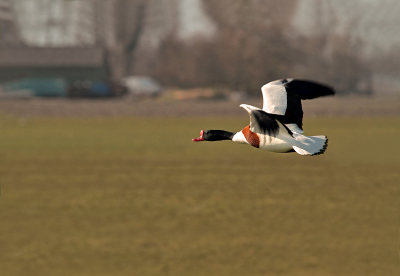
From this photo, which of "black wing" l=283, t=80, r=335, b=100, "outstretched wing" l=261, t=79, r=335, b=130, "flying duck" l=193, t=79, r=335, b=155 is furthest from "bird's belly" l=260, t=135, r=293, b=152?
"black wing" l=283, t=80, r=335, b=100

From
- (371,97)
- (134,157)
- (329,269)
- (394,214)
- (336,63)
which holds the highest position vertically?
(336,63)

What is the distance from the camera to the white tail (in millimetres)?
2893

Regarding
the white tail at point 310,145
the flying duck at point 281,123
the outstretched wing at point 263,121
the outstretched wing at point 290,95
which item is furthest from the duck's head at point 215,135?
the white tail at point 310,145

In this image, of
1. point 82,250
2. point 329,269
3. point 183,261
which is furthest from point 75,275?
point 329,269

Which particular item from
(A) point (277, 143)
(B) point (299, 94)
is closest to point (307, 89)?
(B) point (299, 94)

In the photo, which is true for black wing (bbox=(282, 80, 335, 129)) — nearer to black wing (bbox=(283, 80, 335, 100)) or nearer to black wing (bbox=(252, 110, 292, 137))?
black wing (bbox=(283, 80, 335, 100))

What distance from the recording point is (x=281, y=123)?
9.76 ft

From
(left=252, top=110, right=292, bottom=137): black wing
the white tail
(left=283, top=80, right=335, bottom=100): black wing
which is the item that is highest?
(left=283, top=80, right=335, bottom=100): black wing

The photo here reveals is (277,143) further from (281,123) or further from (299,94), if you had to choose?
(299,94)

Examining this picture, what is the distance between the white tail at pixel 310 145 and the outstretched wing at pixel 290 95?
6.1 inches

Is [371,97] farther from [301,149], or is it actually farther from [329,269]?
[301,149]

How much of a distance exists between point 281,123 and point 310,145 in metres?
0.21

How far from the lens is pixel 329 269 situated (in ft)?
653

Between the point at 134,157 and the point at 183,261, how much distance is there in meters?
44.7
